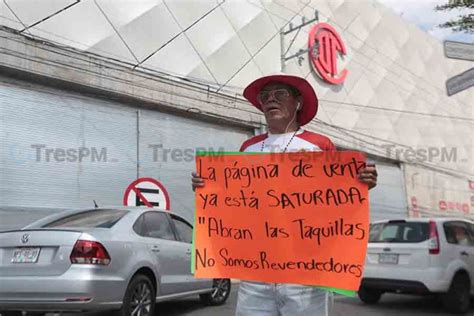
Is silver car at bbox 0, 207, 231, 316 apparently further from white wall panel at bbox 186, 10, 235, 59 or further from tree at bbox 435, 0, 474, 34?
white wall panel at bbox 186, 10, 235, 59

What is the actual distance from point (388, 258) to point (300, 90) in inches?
221

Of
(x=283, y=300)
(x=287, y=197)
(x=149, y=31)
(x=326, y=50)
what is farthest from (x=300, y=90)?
(x=326, y=50)

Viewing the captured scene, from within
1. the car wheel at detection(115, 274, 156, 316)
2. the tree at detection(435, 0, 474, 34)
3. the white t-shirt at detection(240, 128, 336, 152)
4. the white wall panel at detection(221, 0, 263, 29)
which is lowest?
the car wheel at detection(115, 274, 156, 316)

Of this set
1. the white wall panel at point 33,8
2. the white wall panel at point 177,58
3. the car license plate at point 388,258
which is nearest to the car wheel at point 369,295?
the car license plate at point 388,258

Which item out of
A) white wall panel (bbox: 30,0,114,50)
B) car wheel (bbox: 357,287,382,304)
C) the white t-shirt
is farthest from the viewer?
white wall panel (bbox: 30,0,114,50)

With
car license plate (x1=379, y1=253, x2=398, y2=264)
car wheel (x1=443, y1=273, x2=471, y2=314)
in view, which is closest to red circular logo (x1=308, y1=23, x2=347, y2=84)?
car license plate (x1=379, y1=253, x2=398, y2=264)

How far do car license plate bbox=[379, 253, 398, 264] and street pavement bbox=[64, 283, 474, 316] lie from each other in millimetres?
742

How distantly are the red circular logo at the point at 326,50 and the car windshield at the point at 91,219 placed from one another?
14884 mm

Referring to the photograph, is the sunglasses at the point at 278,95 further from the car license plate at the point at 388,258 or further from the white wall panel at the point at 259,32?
the white wall panel at the point at 259,32

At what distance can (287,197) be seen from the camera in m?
3.00

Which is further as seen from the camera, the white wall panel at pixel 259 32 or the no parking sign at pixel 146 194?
the white wall panel at pixel 259 32

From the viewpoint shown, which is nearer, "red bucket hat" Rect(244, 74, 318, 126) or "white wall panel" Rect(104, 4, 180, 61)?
"red bucket hat" Rect(244, 74, 318, 126)

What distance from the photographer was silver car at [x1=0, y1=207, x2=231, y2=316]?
549 cm

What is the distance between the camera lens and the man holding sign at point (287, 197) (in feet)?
9.34
